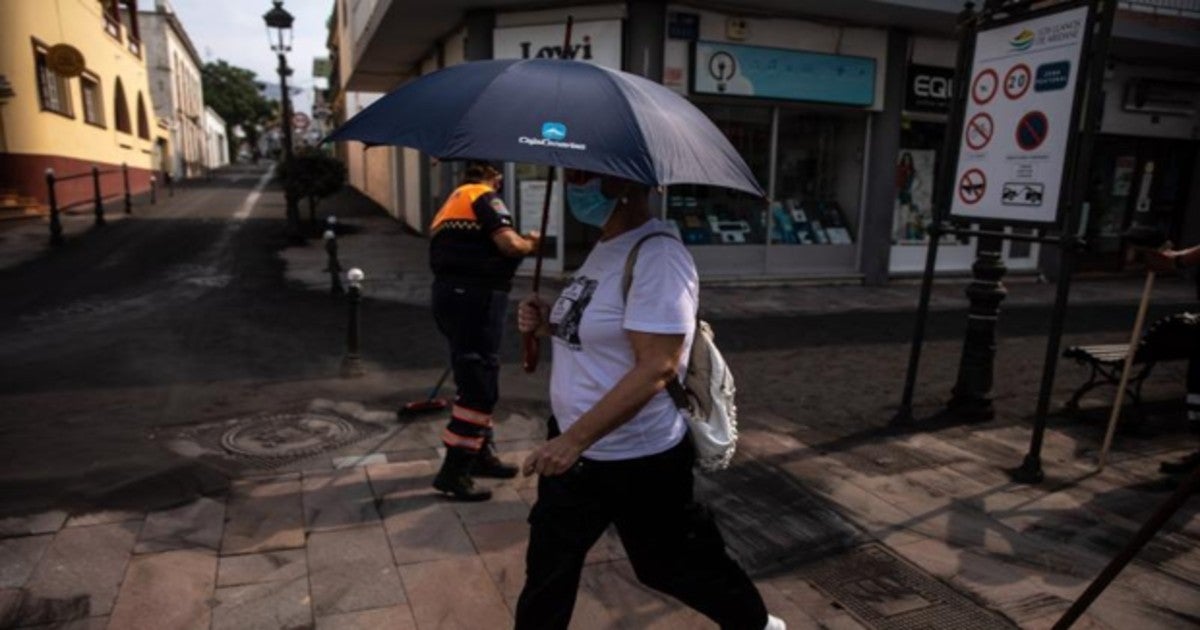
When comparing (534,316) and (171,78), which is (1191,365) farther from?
(171,78)

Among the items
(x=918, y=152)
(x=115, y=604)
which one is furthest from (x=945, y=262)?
(x=115, y=604)

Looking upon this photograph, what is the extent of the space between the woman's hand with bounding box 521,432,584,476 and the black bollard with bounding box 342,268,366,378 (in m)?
4.52

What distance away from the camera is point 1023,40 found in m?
4.76

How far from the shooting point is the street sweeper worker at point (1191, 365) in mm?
4301

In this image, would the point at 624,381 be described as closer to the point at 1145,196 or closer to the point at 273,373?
the point at 273,373

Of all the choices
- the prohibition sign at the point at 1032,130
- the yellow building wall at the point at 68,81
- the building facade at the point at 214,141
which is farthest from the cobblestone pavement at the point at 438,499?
the building facade at the point at 214,141

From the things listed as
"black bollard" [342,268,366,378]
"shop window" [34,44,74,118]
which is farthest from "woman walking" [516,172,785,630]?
"shop window" [34,44,74,118]

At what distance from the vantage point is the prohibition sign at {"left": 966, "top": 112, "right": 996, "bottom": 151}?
5055 mm

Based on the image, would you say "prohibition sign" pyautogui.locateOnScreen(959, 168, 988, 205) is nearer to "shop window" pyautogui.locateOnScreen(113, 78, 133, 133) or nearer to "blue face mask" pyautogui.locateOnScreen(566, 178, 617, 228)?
"blue face mask" pyautogui.locateOnScreen(566, 178, 617, 228)

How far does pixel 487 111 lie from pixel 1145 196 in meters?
16.9

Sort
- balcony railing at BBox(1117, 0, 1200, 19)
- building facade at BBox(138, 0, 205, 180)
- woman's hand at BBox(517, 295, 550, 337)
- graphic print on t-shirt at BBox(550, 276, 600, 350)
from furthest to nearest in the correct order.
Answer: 1. building facade at BBox(138, 0, 205, 180)
2. balcony railing at BBox(1117, 0, 1200, 19)
3. woman's hand at BBox(517, 295, 550, 337)
4. graphic print on t-shirt at BBox(550, 276, 600, 350)

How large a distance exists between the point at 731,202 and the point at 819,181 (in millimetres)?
1724

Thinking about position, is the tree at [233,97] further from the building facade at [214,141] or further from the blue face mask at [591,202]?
the blue face mask at [591,202]

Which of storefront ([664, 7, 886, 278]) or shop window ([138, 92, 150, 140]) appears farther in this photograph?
shop window ([138, 92, 150, 140])
